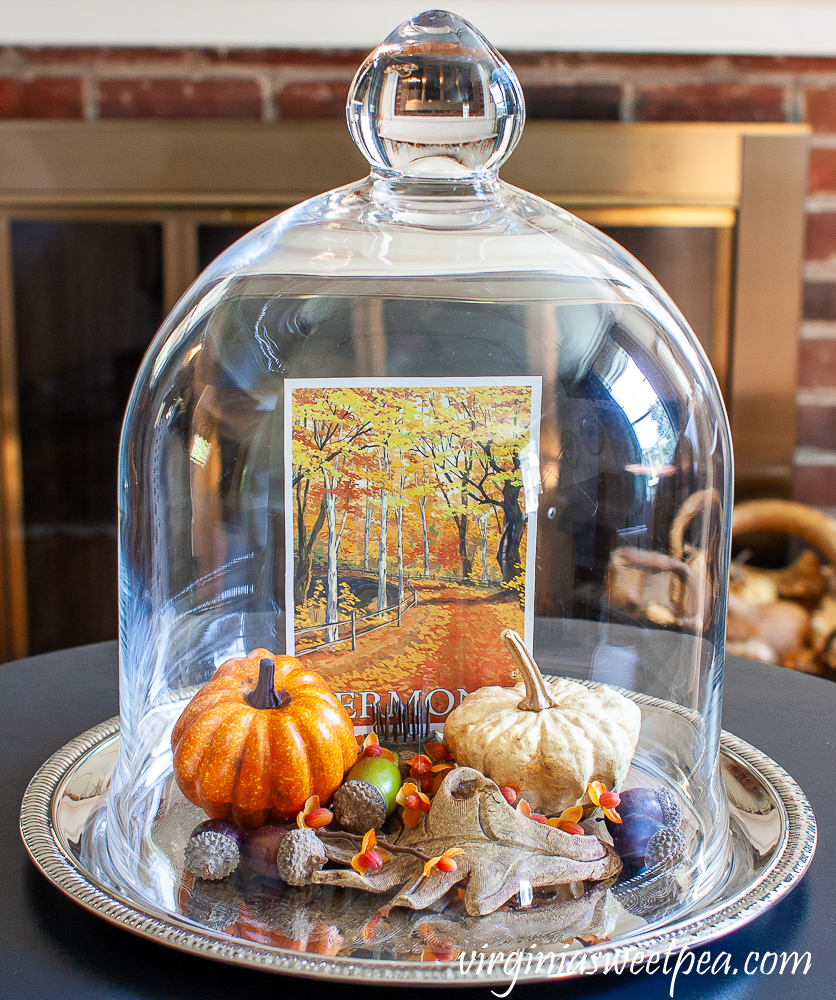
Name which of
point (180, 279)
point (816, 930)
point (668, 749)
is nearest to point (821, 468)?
point (180, 279)

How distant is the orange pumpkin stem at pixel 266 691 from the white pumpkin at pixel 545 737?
0.09m

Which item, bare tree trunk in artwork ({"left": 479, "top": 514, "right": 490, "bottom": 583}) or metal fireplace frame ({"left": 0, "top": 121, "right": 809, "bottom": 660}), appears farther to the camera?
metal fireplace frame ({"left": 0, "top": 121, "right": 809, "bottom": 660})

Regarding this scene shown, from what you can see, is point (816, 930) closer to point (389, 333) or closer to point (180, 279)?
point (389, 333)

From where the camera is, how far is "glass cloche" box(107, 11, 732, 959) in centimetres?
45

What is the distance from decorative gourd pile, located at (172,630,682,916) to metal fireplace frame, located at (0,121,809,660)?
3.38 feet

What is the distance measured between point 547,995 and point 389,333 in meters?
0.30

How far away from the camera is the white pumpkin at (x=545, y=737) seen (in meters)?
0.46

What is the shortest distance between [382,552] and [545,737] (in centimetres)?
13

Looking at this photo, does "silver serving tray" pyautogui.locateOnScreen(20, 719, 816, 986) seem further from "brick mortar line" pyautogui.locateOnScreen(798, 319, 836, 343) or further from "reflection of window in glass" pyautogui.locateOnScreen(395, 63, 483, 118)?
"brick mortar line" pyautogui.locateOnScreen(798, 319, 836, 343)

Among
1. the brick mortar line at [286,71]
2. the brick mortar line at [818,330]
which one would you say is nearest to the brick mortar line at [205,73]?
the brick mortar line at [286,71]

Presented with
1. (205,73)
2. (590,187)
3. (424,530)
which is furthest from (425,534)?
(205,73)

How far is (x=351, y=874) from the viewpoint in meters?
0.40

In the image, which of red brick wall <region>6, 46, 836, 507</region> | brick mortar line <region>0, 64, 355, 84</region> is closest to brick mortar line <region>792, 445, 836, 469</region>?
red brick wall <region>6, 46, 836, 507</region>

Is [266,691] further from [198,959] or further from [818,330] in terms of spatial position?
[818,330]
